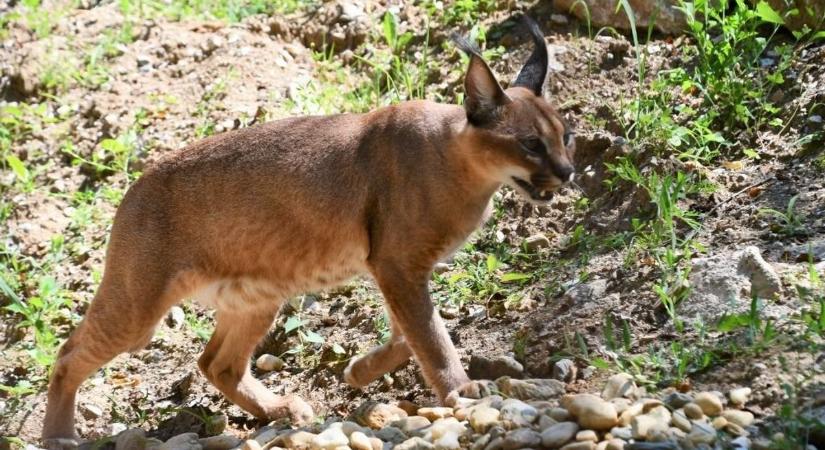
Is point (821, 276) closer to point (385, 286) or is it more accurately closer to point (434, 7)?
point (385, 286)

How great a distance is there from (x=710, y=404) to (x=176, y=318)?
407 cm

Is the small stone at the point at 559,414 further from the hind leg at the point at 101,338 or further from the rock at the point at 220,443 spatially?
the hind leg at the point at 101,338

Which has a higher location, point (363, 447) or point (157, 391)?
point (363, 447)

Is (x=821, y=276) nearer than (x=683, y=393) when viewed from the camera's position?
No

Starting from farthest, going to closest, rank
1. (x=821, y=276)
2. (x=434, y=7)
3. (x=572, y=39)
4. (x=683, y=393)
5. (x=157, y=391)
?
(x=434, y=7), (x=572, y=39), (x=157, y=391), (x=821, y=276), (x=683, y=393)

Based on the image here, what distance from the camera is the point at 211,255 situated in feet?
20.2

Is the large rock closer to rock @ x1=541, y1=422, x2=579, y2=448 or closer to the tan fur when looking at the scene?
the tan fur

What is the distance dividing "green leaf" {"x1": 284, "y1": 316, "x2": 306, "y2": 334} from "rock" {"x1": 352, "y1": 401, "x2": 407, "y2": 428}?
1517 millimetres

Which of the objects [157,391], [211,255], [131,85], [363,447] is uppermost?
[131,85]

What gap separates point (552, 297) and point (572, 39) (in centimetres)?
240

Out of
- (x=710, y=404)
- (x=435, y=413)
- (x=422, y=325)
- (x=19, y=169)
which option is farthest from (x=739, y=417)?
(x=19, y=169)

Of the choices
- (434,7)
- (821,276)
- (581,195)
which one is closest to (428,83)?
(434,7)

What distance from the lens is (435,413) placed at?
5168 mm

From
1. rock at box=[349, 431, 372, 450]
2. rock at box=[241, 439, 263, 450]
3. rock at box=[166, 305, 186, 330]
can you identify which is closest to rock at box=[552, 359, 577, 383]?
rock at box=[349, 431, 372, 450]
